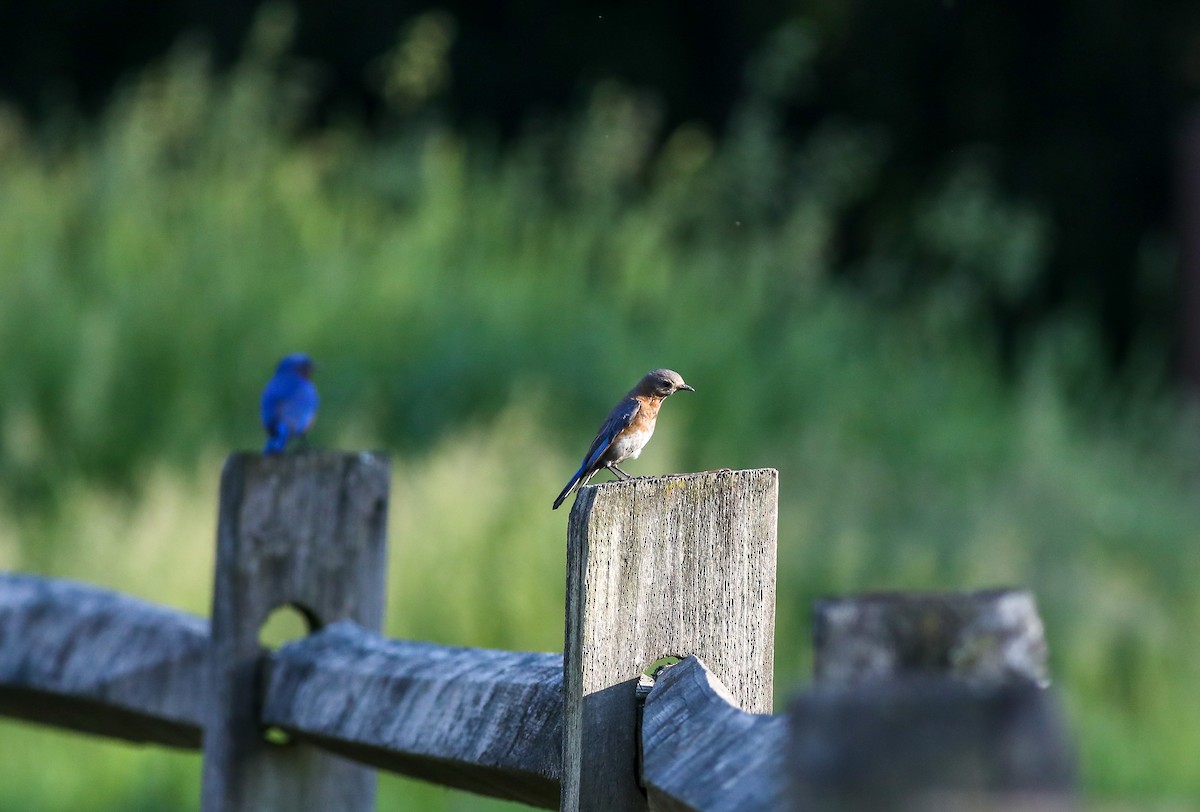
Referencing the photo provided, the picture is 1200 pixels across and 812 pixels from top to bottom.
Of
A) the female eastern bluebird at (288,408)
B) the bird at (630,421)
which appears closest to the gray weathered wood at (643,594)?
the bird at (630,421)

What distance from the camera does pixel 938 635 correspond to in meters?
0.86

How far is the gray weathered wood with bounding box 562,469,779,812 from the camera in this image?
4.95 feet

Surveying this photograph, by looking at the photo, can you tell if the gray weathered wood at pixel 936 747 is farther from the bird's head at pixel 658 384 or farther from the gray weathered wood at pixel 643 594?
the bird's head at pixel 658 384

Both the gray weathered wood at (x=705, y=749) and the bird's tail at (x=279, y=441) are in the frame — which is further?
the bird's tail at (x=279, y=441)

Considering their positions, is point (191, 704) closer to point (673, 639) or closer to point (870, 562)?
point (673, 639)

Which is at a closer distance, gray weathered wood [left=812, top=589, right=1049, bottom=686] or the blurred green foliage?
gray weathered wood [left=812, top=589, right=1049, bottom=686]

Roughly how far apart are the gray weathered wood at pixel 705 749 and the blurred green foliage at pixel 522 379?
299 centimetres

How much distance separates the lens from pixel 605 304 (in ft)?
25.0

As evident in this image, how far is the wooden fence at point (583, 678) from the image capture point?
70 cm

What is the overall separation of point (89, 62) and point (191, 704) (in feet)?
39.5

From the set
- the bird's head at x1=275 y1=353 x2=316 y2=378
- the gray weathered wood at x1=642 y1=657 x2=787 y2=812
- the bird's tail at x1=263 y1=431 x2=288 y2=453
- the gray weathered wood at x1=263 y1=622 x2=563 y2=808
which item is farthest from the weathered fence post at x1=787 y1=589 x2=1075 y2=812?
the bird's head at x1=275 y1=353 x2=316 y2=378

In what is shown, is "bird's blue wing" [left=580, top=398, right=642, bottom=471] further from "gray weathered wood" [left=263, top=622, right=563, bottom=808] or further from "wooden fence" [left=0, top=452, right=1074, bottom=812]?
"gray weathered wood" [left=263, top=622, right=563, bottom=808]

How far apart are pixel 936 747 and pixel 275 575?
5.84 feet

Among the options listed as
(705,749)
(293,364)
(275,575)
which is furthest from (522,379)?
(705,749)
